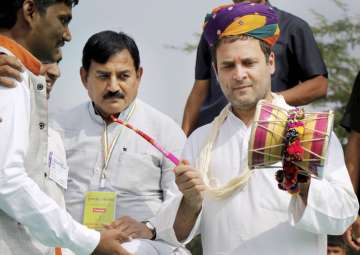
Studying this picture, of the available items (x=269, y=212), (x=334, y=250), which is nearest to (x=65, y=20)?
(x=269, y=212)

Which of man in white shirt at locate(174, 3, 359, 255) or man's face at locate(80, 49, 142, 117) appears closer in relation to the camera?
man in white shirt at locate(174, 3, 359, 255)

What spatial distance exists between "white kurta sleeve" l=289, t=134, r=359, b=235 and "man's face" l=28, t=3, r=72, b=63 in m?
1.29

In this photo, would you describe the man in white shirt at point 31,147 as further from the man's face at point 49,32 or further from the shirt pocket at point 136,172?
the shirt pocket at point 136,172

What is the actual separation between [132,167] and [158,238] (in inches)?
27.0

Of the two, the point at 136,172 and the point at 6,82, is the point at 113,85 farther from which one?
the point at 6,82

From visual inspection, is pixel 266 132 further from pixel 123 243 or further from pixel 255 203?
pixel 123 243

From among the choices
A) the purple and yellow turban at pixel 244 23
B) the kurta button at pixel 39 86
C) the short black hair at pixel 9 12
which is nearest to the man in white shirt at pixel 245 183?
the purple and yellow turban at pixel 244 23

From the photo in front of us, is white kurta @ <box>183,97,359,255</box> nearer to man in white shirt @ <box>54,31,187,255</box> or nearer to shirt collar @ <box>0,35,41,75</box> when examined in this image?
man in white shirt @ <box>54,31,187,255</box>

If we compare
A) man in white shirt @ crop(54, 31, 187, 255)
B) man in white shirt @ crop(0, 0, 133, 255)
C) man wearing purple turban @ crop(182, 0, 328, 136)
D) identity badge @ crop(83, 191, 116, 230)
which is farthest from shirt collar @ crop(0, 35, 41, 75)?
man wearing purple turban @ crop(182, 0, 328, 136)

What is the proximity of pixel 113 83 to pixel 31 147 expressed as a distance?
1746mm


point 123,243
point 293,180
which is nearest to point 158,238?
point 123,243

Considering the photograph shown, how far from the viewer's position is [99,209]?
566 centimetres

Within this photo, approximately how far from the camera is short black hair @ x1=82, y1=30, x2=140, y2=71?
5992mm

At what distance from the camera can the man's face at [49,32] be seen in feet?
14.1
